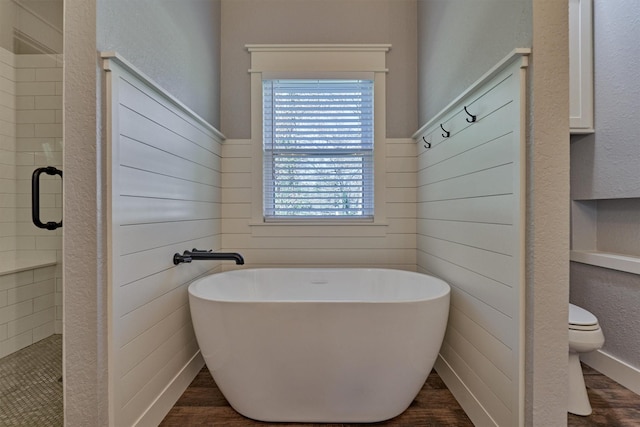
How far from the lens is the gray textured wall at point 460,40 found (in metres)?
1.25

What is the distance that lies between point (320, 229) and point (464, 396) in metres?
1.41

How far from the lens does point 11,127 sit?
1.63 meters

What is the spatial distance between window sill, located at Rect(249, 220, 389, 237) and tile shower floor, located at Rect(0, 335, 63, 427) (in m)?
1.35

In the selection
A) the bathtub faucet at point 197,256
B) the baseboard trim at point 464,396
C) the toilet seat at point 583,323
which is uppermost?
the bathtub faucet at point 197,256

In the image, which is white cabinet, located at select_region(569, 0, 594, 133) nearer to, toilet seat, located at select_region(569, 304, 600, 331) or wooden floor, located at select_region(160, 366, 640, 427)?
toilet seat, located at select_region(569, 304, 600, 331)

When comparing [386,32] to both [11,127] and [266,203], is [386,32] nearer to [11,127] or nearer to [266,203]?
[266,203]

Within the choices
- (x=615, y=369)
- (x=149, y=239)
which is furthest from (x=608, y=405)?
(x=149, y=239)

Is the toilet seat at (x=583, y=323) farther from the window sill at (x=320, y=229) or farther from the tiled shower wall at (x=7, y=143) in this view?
the tiled shower wall at (x=7, y=143)

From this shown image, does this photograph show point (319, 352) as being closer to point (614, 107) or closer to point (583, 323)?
point (583, 323)

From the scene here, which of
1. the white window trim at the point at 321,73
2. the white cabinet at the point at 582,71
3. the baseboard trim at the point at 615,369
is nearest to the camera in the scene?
the baseboard trim at the point at 615,369

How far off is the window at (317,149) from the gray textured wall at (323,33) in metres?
0.21

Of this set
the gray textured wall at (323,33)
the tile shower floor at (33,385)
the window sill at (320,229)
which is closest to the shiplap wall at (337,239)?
the window sill at (320,229)

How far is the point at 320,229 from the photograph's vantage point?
244 centimetres

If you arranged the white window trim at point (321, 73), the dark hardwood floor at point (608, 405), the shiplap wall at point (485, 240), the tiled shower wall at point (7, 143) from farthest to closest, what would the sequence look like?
the white window trim at point (321, 73) < the tiled shower wall at point (7, 143) < the dark hardwood floor at point (608, 405) < the shiplap wall at point (485, 240)
